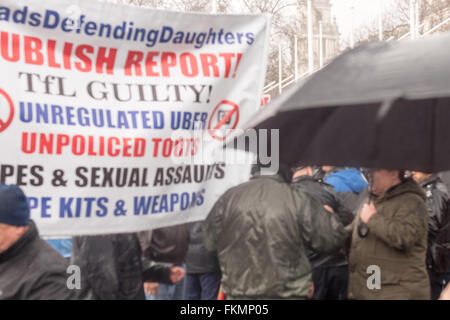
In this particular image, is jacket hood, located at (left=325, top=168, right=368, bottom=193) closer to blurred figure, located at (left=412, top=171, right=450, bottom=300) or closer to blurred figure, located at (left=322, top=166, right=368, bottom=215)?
blurred figure, located at (left=322, top=166, right=368, bottom=215)

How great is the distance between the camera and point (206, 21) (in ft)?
12.6

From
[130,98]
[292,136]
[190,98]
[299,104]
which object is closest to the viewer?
[299,104]

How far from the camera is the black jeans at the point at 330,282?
5117 mm

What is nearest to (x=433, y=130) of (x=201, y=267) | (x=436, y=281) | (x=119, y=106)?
(x=119, y=106)

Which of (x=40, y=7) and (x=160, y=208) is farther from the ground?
(x=40, y=7)

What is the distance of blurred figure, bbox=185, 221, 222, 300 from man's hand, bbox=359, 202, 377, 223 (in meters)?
1.57

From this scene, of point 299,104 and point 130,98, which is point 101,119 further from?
point 299,104

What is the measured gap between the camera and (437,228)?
5.31 m

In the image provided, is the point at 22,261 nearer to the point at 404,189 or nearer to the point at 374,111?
the point at 374,111

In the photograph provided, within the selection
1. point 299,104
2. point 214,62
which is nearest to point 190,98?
point 214,62

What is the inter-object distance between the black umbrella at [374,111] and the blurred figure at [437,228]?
2.33 m

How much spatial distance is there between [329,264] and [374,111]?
2.59 metres

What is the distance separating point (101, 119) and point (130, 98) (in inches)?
8.9

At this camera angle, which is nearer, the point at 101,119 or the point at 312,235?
the point at 101,119
